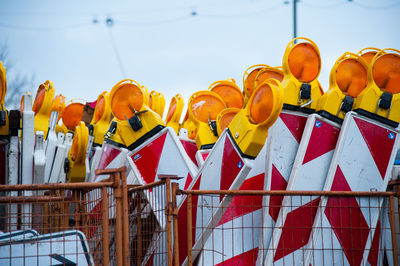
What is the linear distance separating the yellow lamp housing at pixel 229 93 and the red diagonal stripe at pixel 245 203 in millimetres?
2380

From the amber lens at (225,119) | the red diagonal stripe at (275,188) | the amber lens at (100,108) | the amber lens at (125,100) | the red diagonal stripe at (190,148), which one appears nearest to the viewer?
the red diagonal stripe at (275,188)

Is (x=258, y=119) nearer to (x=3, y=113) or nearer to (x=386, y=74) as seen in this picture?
(x=386, y=74)

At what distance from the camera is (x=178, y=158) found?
5070 millimetres

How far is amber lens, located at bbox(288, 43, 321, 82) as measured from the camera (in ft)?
15.4

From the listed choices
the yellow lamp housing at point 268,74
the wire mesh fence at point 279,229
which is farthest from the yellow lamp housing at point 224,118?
the wire mesh fence at point 279,229

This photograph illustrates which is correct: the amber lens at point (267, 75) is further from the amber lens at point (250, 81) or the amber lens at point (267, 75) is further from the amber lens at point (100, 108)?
the amber lens at point (100, 108)

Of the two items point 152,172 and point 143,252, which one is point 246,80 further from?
point 143,252

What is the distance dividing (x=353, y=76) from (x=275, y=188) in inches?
50.6

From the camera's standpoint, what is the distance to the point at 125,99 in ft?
17.3

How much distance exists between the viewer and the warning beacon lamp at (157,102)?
7.25 m

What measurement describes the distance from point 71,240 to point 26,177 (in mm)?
1707

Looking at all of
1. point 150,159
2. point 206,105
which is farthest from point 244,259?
point 206,105

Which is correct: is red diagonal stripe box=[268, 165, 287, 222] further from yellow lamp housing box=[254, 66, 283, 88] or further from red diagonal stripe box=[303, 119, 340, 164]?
yellow lamp housing box=[254, 66, 283, 88]

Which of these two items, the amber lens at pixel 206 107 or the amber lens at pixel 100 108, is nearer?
the amber lens at pixel 206 107
